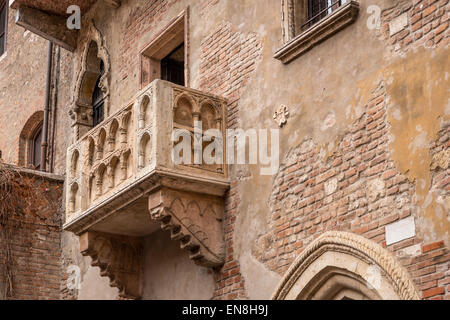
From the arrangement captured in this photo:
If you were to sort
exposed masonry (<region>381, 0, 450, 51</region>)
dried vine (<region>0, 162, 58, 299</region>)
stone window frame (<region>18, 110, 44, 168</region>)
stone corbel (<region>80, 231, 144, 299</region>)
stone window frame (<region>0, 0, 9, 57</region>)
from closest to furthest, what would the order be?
exposed masonry (<region>381, 0, 450, 51</region>) < stone corbel (<region>80, 231, 144, 299</region>) < dried vine (<region>0, 162, 58, 299</region>) < stone window frame (<region>18, 110, 44, 168</region>) < stone window frame (<region>0, 0, 9, 57</region>)

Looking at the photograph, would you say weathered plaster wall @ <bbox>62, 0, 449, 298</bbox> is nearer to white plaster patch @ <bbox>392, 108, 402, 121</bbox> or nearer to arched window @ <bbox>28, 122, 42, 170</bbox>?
white plaster patch @ <bbox>392, 108, 402, 121</bbox>

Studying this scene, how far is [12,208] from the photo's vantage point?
12953mm

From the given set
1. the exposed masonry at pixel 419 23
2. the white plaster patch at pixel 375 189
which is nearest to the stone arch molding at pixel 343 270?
the white plaster patch at pixel 375 189

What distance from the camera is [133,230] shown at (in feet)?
36.5

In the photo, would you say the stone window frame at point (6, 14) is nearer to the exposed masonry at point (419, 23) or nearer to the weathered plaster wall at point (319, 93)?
the weathered plaster wall at point (319, 93)

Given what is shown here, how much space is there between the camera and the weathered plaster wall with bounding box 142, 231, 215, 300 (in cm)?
1009

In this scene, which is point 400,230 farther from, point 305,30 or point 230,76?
point 230,76

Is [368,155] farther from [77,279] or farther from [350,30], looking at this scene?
[77,279]

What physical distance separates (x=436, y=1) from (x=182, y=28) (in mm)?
4671

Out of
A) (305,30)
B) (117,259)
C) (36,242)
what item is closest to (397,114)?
(305,30)

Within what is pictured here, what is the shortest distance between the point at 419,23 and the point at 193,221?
10.9ft

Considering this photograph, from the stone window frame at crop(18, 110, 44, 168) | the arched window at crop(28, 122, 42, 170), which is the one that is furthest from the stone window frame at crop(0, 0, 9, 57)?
the arched window at crop(28, 122, 42, 170)

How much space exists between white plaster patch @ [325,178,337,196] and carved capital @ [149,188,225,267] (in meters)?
1.78
